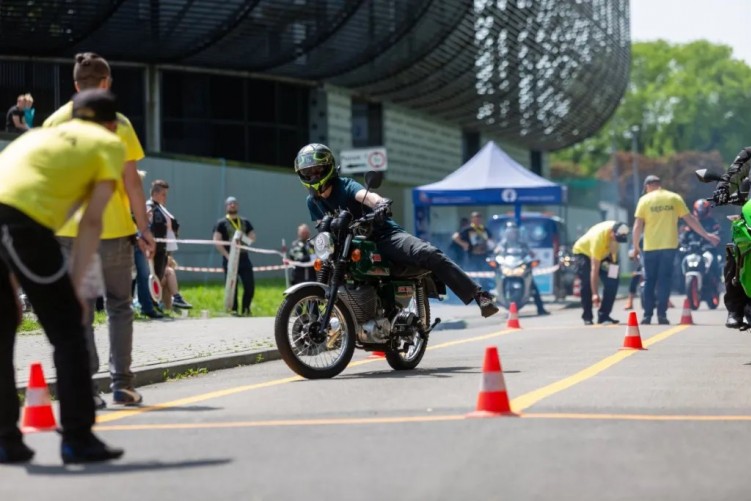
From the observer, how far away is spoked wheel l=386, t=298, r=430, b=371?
1157 cm

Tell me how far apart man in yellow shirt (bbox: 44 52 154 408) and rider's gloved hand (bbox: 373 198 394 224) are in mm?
2311

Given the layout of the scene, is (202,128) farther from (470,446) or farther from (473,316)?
(470,446)

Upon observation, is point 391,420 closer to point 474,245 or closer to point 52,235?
point 52,235

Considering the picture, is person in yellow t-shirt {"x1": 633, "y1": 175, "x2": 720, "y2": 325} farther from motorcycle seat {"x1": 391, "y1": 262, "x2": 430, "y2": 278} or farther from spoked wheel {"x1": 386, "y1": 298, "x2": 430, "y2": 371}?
motorcycle seat {"x1": 391, "y1": 262, "x2": 430, "y2": 278}

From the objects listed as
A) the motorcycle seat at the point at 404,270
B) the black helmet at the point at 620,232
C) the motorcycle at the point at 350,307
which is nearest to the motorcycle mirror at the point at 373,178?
the motorcycle at the point at 350,307

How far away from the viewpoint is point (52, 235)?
6930mm

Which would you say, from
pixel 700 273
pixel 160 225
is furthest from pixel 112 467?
pixel 700 273

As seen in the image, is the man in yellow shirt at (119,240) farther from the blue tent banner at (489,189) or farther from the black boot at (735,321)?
the blue tent banner at (489,189)

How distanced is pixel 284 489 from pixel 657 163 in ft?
280

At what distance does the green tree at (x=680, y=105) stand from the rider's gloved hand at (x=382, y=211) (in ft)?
279

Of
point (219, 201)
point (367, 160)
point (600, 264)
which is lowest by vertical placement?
point (600, 264)

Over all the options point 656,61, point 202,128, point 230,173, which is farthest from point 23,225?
point 656,61

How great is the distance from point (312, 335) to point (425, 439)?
3784 millimetres

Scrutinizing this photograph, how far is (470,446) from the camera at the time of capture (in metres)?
6.83
